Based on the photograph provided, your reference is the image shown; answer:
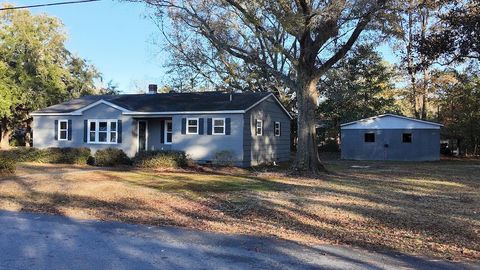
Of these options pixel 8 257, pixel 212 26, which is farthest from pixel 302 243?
pixel 212 26

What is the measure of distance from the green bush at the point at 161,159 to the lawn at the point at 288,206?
173 inches

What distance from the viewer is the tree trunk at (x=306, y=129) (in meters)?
20.4

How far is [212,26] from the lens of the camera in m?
21.7

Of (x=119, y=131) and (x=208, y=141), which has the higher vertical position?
(x=119, y=131)

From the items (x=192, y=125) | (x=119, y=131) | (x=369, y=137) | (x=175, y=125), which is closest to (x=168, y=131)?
(x=175, y=125)

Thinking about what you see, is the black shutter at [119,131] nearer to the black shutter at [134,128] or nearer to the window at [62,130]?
the black shutter at [134,128]

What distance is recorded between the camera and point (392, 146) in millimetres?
33906

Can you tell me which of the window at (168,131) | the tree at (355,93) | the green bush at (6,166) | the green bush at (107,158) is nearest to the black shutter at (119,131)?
the window at (168,131)

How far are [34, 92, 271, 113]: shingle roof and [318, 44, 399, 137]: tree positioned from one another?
15.7m

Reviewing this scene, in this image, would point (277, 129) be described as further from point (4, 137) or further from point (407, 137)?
A: point (4, 137)

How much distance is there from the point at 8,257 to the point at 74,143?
21694mm

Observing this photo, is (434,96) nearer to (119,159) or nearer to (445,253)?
(119,159)

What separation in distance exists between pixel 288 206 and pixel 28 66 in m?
33.4

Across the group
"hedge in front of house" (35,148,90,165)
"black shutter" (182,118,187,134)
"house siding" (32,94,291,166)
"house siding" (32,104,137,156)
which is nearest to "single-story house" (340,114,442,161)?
"house siding" (32,94,291,166)
